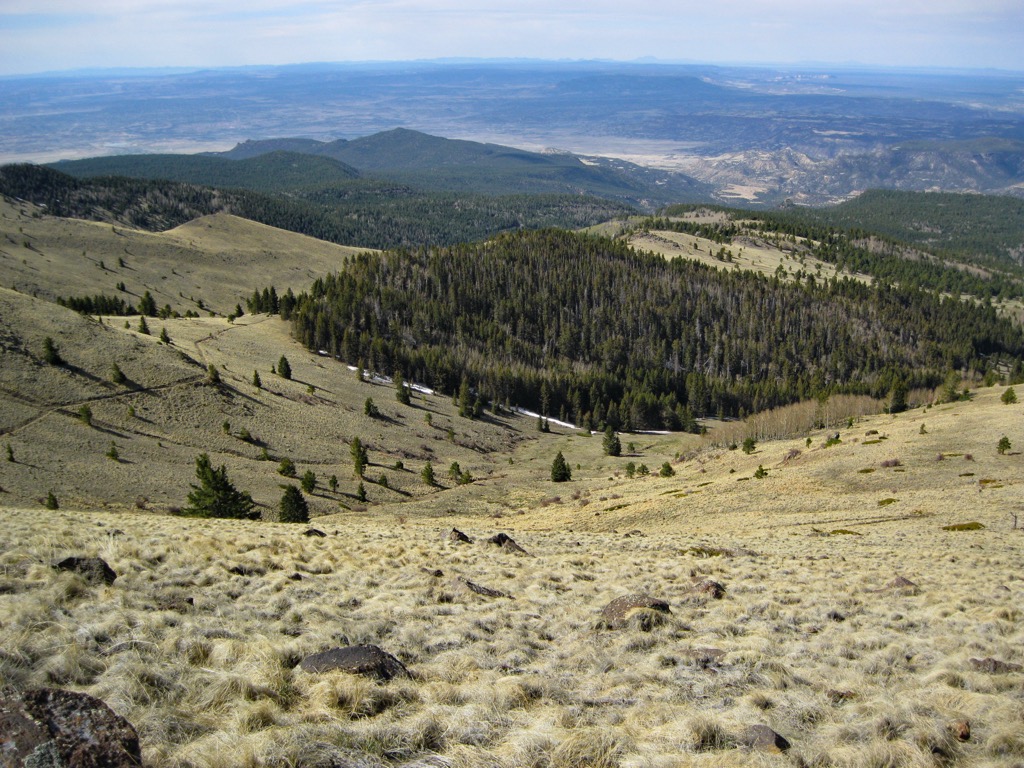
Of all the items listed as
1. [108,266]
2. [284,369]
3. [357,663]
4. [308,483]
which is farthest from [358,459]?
[108,266]

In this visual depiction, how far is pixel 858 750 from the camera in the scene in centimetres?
910

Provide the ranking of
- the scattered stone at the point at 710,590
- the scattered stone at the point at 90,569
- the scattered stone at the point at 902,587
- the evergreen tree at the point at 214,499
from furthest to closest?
the evergreen tree at the point at 214,499, the scattered stone at the point at 902,587, the scattered stone at the point at 710,590, the scattered stone at the point at 90,569

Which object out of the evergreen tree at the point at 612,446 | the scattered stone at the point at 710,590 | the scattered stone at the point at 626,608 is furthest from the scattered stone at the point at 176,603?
the evergreen tree at the point at 612,446

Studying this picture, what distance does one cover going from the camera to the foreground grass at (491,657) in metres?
8.70

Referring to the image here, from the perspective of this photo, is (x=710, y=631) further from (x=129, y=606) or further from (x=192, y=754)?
(x=129, y=606)

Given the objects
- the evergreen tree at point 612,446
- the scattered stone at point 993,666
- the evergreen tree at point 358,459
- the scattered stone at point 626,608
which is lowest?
the evergreen tree at point 612,446

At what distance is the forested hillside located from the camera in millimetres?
130500

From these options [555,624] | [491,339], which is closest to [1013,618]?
[555,624]

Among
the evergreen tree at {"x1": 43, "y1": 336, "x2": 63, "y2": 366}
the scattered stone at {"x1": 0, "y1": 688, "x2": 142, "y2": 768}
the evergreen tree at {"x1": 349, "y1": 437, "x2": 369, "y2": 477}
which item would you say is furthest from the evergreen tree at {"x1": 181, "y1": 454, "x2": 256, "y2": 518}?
the scattered stone at {"x1": 0, "y1": 688, "x2": 142, "y2": 768}

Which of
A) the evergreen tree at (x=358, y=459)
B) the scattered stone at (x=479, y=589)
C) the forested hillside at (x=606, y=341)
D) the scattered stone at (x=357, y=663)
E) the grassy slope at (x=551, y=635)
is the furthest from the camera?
the forested hillside at (x=606, y=341)

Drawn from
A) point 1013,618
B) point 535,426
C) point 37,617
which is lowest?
point 535,426

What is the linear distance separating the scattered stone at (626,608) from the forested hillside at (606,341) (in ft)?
309

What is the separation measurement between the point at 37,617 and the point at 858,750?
14174 millimetres

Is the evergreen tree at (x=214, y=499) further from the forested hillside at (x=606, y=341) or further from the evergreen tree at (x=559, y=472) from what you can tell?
the forested hillside at (x=606, y=341)
